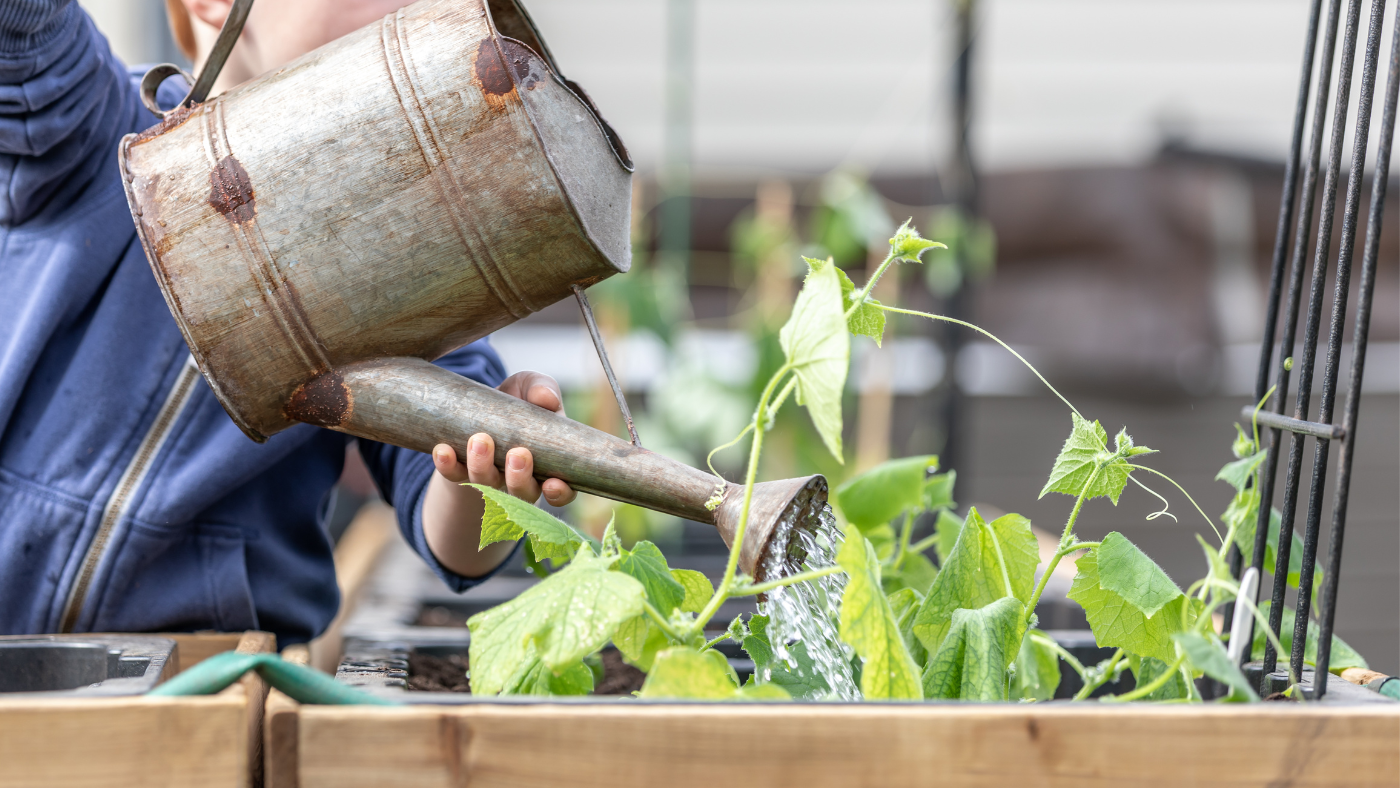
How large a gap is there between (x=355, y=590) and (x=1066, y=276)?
5.35 feet

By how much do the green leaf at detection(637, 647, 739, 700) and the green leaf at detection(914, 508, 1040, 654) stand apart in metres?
0.19

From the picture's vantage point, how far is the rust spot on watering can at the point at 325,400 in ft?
2.05

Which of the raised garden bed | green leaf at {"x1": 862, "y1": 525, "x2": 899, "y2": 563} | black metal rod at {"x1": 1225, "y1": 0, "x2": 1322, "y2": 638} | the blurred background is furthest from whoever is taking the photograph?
the blurred background

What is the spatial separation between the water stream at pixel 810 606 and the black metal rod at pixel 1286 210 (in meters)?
0.25

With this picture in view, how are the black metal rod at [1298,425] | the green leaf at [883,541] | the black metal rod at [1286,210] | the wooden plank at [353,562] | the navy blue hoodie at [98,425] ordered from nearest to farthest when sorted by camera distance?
1. the black metal rod at [1298,425]
2. the black metal rod at [1286,210]
3. the navy blue hoodie at [98,425]
4. the green leaf at [883,541]
5. the wooden plank at [353,562]

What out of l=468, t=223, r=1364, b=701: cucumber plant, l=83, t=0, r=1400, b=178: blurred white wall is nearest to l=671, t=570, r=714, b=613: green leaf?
l=468, t=223, r=1364, b=701: cucumber plant

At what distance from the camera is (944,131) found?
84.1 inches

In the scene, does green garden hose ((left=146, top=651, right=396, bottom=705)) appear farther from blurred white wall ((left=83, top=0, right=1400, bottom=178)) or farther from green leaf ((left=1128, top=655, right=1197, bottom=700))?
blurred white wall ((left=83, top=0, right=1400, bottom=178))

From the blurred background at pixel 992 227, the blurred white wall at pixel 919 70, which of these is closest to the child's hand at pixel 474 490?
the blurred background at pixel 992 227

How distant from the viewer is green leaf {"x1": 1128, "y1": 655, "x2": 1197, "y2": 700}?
0.65m

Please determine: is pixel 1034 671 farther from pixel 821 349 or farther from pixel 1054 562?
pixel 821 349

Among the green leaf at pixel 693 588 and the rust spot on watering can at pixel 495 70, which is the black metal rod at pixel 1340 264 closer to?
the green leaf at pixel 693 588

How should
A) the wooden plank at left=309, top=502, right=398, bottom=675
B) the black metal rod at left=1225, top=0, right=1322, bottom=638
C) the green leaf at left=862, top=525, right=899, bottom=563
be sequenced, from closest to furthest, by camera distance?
1. the black metal rod at left=1225, top=0, right=1322, bottom=638
2. the green leaf at left=862, top=525, right=899, bottom=563
3. the wooden plank at left=309, top=502, right=398, bottom=675

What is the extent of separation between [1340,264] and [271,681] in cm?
56
